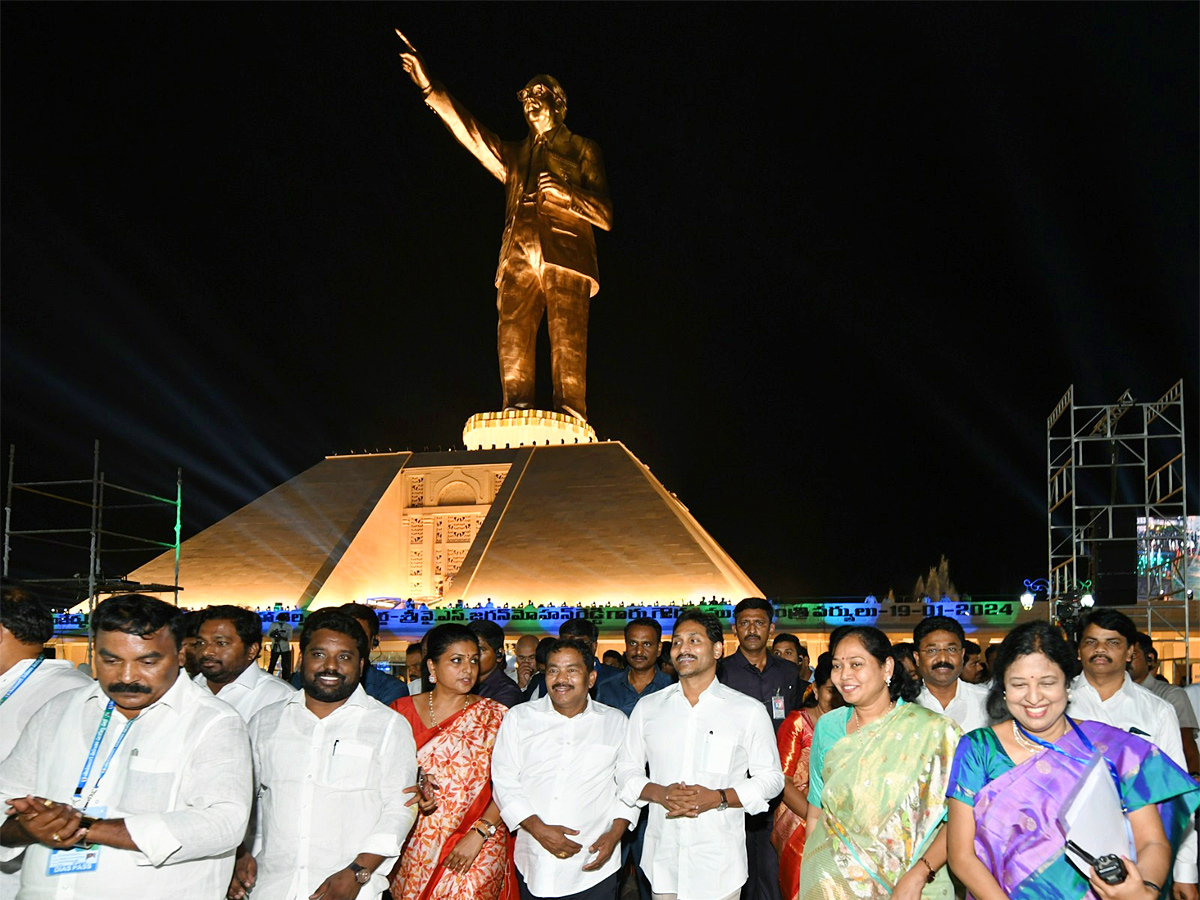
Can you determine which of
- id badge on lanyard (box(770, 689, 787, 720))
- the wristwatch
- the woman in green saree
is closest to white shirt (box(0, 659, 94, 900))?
the wristwatch

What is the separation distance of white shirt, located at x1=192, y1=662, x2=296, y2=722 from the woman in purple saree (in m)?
2.56

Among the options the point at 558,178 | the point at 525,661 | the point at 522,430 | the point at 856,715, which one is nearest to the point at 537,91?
the point at 558,178

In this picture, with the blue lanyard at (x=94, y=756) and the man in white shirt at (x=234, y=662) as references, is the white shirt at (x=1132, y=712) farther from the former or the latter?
the blue lanyard at (x=94, y=756)

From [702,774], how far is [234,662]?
1875mm

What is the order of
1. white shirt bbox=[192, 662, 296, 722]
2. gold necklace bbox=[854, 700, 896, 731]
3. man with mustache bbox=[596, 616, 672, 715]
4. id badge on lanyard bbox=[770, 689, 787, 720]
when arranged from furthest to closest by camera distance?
man with mustache bbox=[596, 616, 672, 715] < id badge on lanyard bbox=[770, 689, 787, 720] < white shirt bbox=[192, 662, 296, 722] < gold necklace bbox=[854, 700, 896, 731]

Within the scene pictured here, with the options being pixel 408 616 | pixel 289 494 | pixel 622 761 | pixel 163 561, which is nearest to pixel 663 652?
pixel 622 761

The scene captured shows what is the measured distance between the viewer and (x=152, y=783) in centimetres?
286

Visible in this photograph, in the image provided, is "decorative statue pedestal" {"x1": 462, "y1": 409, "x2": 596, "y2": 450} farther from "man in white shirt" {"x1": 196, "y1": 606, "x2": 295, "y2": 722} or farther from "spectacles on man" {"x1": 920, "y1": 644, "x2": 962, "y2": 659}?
"spectacles on man" {"x1": 920, "y1": 644, "x2": 962, "y2": 659}

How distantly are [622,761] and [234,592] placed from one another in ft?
60.4

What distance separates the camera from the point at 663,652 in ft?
22.9

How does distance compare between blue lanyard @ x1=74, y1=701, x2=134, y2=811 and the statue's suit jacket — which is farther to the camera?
→ the statue's suit jacket

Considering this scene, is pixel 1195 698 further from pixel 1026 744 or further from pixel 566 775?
pixel 566 775

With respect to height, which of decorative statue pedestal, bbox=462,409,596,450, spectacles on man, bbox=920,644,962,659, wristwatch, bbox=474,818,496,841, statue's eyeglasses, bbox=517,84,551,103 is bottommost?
wristwatch, bbox=474,818,496,841

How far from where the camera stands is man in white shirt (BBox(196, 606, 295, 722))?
14.5ft
